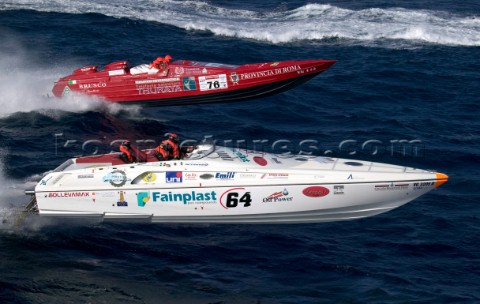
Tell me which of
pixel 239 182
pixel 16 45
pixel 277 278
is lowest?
pixel 277 278

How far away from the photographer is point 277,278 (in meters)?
18.2

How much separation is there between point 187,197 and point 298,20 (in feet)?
73.3

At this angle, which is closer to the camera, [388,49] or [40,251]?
[40,251]

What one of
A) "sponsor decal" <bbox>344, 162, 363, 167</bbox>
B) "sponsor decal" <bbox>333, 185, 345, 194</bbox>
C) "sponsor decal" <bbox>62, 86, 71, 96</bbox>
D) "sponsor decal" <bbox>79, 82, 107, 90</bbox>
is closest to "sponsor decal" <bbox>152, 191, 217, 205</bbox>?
"sponsor decal" <bbox>333, 185, 345, 194</bbox>

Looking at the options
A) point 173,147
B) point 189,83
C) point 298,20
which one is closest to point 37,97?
point 189,83

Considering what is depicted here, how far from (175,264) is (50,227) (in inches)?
148

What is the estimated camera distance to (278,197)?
19.2 metres

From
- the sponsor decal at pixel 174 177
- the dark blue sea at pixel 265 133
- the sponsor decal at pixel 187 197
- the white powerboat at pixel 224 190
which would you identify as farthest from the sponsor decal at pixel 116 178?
the dark blue sea at pixel 265 133

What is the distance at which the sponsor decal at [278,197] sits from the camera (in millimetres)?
19219

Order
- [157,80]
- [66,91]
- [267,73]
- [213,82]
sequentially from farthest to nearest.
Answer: [66,91], [157,80], [213,82], [267,73]

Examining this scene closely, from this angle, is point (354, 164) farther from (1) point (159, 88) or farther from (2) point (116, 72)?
(2) point (116, 72)

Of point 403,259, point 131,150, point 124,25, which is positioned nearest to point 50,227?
point 131,150

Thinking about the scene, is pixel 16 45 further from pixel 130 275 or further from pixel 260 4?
pixel 130 275

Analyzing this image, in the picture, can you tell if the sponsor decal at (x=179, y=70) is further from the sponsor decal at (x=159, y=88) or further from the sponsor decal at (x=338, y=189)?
the sponsor decal at (x=338, y=189)
